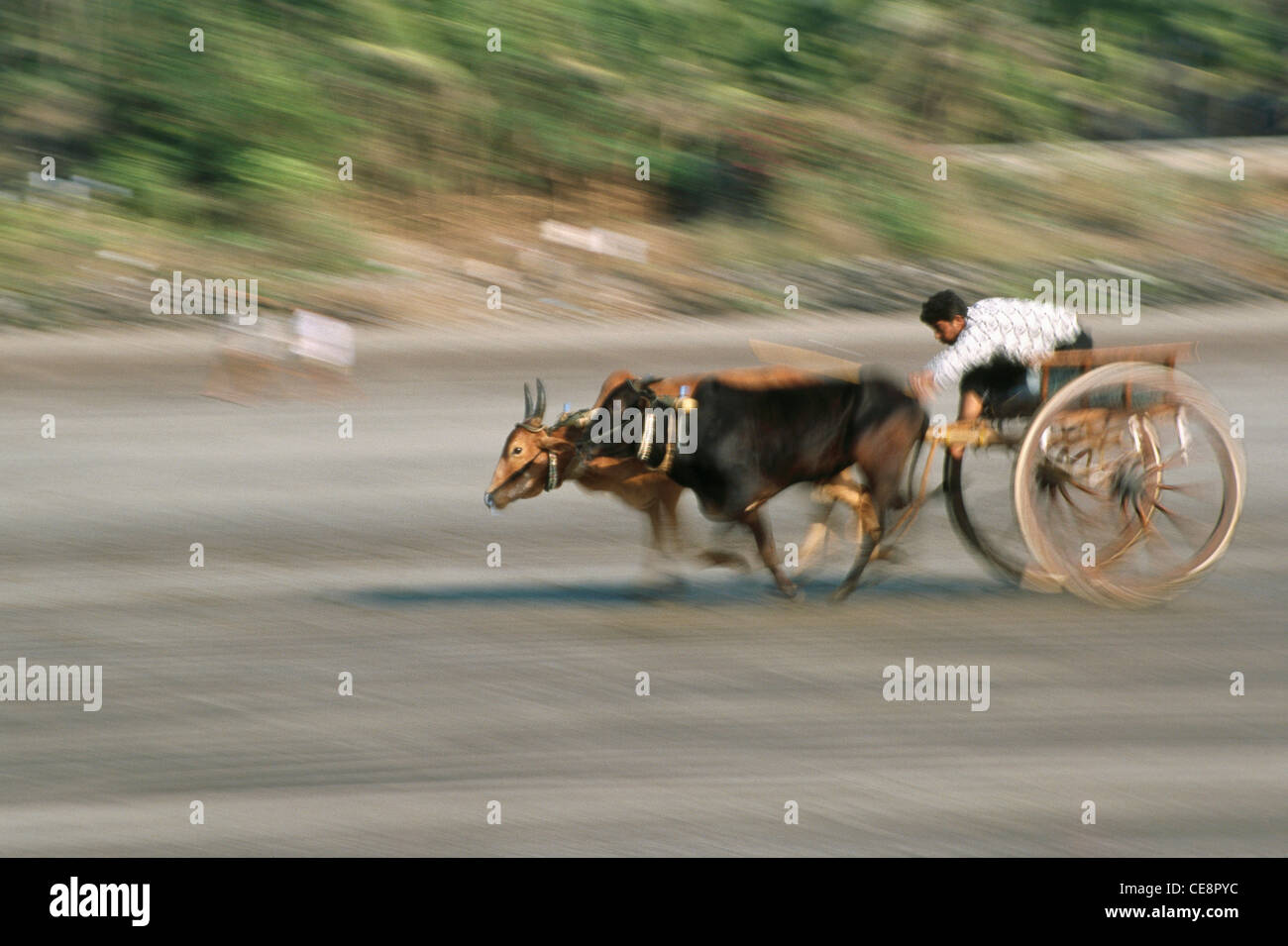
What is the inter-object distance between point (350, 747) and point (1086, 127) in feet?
42.8

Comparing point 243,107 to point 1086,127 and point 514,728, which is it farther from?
point 514,728

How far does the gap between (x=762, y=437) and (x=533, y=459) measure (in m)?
0.99

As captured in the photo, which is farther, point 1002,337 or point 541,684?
point 1002,337

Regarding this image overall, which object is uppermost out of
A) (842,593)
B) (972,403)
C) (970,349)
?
(970,349)

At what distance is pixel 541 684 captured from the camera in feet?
22.2

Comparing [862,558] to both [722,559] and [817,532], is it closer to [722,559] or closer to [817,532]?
[817,532]

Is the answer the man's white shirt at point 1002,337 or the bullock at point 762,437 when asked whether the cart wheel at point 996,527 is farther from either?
the man's white shirt at point 1002,337

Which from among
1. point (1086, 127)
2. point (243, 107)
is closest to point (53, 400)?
point (243, 107)

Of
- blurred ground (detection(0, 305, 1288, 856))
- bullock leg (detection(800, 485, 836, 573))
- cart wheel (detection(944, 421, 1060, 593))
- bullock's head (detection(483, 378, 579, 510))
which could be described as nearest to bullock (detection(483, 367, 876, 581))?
bullock's head (detection(483, 378, 579, 510))

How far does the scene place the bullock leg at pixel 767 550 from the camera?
7.30 meters

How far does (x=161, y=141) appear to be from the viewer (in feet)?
53.0

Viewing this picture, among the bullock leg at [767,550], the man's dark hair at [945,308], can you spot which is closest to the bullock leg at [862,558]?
the bullock leg at [767,550]

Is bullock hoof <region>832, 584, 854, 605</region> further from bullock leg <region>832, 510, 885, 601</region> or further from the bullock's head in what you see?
the bullock's head

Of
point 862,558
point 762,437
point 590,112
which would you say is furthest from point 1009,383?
point 590,112
